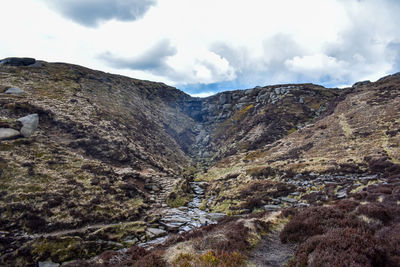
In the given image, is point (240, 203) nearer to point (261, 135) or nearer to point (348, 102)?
point (261, 135)

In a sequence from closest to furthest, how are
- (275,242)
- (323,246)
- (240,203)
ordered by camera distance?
(323,246) < (275,242) < (240,203)

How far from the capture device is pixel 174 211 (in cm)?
2328

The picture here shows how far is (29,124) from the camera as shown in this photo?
29.3m

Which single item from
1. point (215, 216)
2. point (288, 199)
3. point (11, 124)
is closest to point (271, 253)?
point (215, 216)

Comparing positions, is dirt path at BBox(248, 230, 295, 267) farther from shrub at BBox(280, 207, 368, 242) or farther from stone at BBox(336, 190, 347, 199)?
stone at BBox(336, 190, 347, 199)

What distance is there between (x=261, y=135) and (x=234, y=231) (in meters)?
54.4

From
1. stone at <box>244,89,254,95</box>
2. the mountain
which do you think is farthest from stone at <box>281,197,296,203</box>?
stone at <box>244,89,254,95</box>

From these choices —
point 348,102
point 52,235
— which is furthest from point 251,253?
point 348,102

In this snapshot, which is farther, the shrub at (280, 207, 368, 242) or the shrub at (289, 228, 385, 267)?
the shrub at (280, 207, 368, 242)

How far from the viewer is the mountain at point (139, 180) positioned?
1280 centimetres

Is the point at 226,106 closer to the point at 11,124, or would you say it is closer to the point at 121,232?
the point at 11,124

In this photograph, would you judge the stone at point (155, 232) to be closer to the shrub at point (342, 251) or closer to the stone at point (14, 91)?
the shrub at point (342, 251)

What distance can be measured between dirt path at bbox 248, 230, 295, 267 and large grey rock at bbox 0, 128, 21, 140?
3224 cm

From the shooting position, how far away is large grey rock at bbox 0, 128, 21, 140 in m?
24.8
